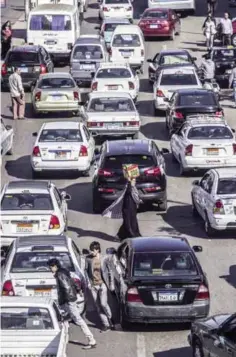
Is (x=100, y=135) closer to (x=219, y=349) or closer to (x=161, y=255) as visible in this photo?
(x=161, y=255)

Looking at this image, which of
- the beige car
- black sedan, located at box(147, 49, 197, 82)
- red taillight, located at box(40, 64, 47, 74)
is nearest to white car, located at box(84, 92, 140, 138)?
the beige car

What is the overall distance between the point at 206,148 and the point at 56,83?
9.72 meters

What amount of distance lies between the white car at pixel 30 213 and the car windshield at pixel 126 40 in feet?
81.2

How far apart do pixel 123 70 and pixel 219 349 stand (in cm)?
2770

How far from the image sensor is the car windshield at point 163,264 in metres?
21.4

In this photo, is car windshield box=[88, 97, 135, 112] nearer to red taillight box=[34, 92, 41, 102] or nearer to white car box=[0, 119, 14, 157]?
white car box=[0, 119, 14, 157]

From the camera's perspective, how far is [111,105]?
38.1 metres

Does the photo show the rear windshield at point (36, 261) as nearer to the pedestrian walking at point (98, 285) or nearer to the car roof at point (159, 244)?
the pedestrian walking at point (98, 285)

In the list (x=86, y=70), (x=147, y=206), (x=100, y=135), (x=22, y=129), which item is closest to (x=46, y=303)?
(x=147, y=206)

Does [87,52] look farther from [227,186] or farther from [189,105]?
[227,186]

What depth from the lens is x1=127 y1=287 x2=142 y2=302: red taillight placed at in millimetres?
21094

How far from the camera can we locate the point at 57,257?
22328 mm

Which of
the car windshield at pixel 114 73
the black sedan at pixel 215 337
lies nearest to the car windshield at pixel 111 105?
the car windshield at pixel 114 73

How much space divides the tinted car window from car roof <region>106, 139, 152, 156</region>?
13 centimetres
